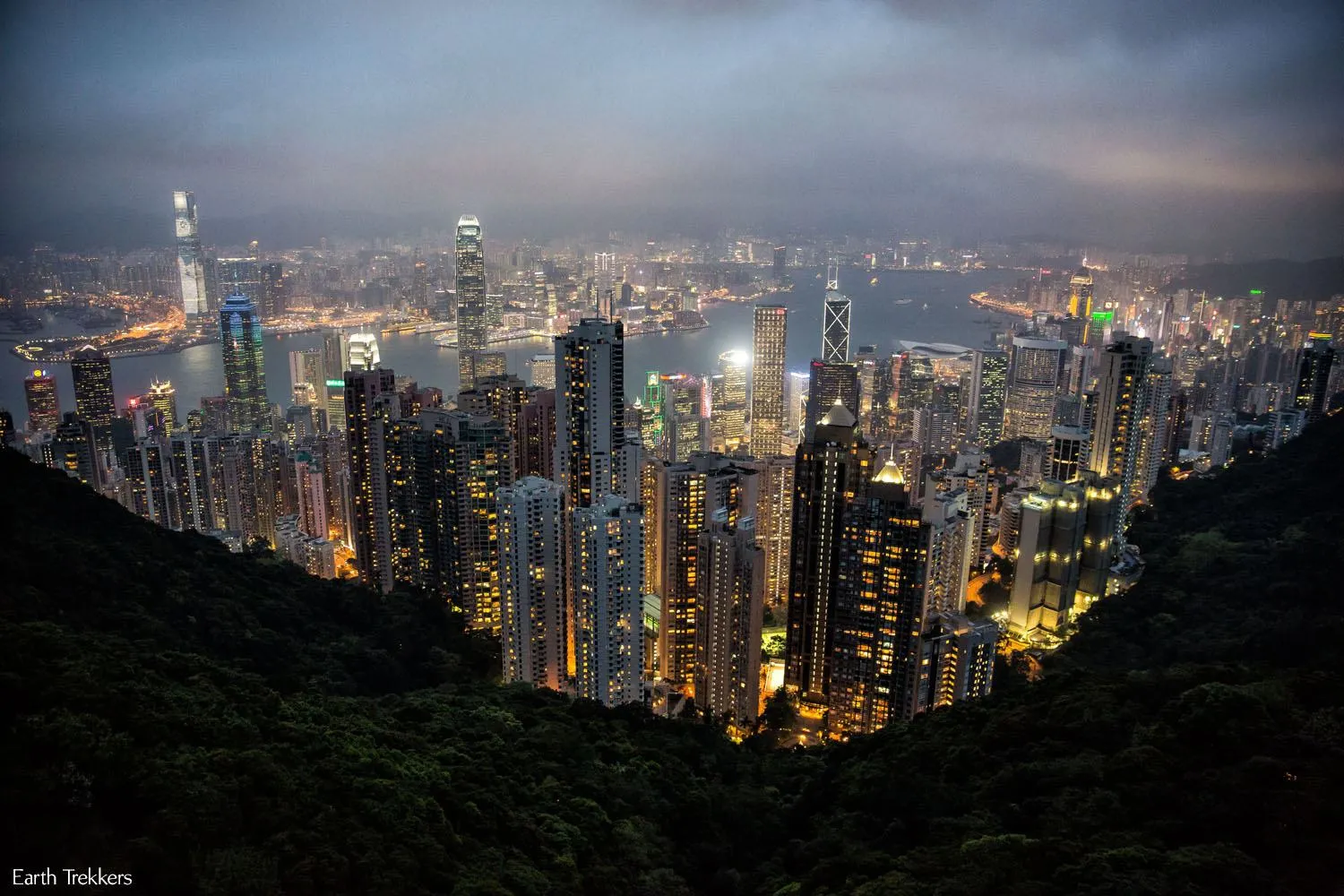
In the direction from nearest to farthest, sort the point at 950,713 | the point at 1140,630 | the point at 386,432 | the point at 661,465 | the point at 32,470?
the point at 950,713
the point at 32,470
the point at 1140,630
the point at 661,465
the point at 386,432

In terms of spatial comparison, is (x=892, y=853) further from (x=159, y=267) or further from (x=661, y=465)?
(x=159, y=267)

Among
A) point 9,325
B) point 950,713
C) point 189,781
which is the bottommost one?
point 950,713

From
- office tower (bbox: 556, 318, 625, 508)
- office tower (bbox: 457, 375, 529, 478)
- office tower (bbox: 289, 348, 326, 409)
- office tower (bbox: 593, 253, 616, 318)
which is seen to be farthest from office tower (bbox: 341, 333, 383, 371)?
office tower (bbox: 556, 318, 625, 508)

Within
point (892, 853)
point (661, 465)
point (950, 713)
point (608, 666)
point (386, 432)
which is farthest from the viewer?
point (386, 432)

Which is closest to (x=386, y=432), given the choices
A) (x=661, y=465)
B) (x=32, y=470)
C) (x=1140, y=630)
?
(x=661, y=465)

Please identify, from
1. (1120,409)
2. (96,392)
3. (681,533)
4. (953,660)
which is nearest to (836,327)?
(1120,409)

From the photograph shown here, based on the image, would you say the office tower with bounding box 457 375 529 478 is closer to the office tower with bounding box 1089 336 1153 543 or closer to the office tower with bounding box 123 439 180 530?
the office tower with bounding box 123 439 180 530

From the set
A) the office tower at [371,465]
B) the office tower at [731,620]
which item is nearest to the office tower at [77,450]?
the office tower at [371,465]
